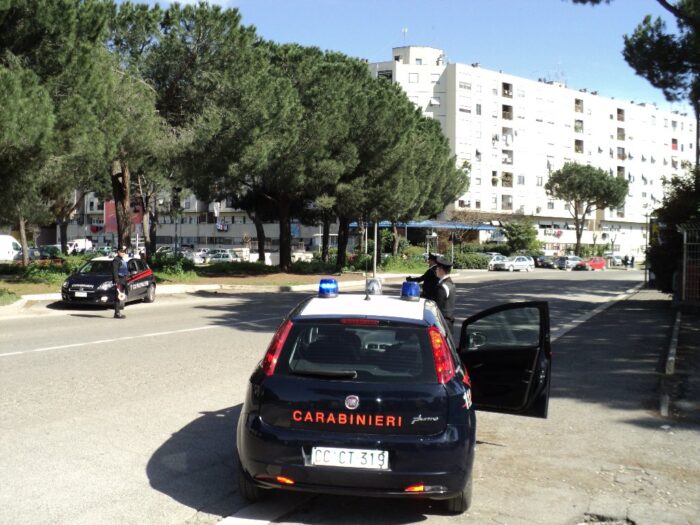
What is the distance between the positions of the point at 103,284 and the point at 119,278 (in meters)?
1.15

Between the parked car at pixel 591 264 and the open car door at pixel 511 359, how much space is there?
5823 cm

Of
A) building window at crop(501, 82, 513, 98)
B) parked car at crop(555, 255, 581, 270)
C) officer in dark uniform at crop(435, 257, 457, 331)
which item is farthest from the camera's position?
building window at crop(501, 82, 513, 98)

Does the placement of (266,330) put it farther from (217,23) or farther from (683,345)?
(217,23)

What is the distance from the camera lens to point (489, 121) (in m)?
81.9

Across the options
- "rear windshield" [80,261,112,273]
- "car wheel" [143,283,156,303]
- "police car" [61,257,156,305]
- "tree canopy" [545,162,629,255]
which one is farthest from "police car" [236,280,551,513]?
"tree canopy" [545,162,629,255]

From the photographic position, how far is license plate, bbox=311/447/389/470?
4.17 meters

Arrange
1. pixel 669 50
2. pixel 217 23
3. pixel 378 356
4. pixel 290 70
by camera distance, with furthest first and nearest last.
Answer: pixel 290 70, pixel 217 23, pixel 669 50, pixel 378 356

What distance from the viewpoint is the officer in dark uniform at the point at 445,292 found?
795 cm

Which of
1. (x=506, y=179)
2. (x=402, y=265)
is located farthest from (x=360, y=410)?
A: (x=506, y=179)

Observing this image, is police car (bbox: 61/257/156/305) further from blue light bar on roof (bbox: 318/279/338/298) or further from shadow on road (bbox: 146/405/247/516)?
blue light bar on roof (bbox: 318/279/338/298)

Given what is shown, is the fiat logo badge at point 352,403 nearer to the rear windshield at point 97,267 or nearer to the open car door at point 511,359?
the open car door at point 511,359

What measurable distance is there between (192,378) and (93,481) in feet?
12.8

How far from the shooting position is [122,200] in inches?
1101

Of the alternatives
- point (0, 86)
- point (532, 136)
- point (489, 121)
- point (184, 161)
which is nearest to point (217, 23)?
point (184, 161)
